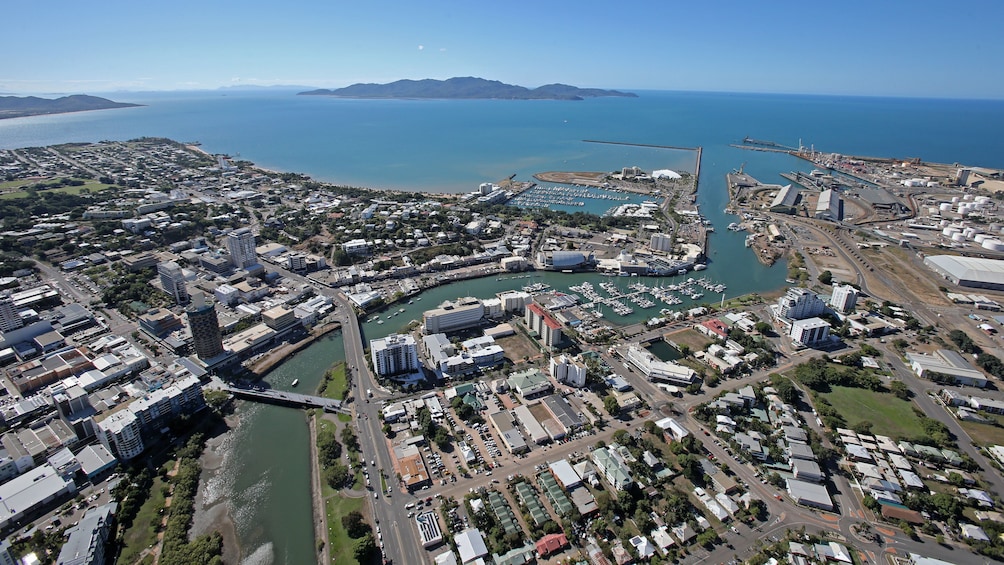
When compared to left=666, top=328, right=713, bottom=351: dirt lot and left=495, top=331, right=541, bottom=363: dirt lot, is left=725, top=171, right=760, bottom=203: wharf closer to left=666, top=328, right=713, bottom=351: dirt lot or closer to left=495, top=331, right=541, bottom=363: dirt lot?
left=666, top=328, right=713, bottom=351: dirt lot

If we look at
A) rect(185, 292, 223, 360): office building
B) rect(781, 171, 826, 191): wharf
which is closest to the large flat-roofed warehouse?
rect(781, 171, 826, 191): wharf

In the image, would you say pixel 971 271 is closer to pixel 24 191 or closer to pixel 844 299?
pixel 844 299

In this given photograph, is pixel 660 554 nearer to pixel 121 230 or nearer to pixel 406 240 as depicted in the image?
pixel 406 240

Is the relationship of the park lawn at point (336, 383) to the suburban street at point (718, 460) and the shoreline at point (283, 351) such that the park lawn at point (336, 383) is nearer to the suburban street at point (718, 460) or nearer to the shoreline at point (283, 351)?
the suburban street at point (718, 460)

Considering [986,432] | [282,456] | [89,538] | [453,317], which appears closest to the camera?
[89,538]

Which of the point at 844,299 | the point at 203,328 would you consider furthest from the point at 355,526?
the point at 844,299

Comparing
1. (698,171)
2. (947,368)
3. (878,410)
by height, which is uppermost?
(698,171)

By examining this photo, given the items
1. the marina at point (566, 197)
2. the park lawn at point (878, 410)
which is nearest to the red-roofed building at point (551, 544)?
the park lawn at point (878, 410)
